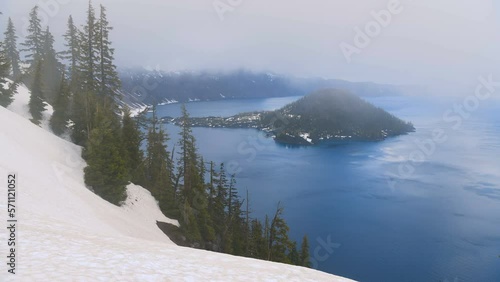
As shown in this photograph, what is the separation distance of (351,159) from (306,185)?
46.4 metres

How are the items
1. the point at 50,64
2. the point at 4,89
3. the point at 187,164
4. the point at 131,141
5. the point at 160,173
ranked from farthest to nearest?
the point at 50,64 < the point at 187,164 < the point at 160,173 < the point at 131,141 < the point at 4,89

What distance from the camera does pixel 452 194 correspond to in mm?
84812

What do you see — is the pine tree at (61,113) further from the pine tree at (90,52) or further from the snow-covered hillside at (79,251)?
the snow-covered hillside at (79,251)

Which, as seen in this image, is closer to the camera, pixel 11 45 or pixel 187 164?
pixel 187 164

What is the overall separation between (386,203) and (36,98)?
74.8 meters

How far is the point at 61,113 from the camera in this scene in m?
30.5

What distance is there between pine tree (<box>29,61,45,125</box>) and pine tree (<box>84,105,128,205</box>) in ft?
23.6

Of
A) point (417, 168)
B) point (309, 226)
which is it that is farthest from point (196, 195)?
point (417, 168)


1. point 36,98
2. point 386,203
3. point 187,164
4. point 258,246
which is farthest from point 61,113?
point 386,203

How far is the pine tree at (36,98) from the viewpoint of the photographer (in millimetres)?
29266

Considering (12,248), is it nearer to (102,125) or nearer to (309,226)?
(102,125)

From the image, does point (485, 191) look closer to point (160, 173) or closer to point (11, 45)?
point (160, 173)

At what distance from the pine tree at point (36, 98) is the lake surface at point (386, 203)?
4559 centimetres

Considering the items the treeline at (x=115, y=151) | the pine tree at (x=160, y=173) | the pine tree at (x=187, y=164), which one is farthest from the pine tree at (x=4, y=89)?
the pine tree at (x=187, y=164)
